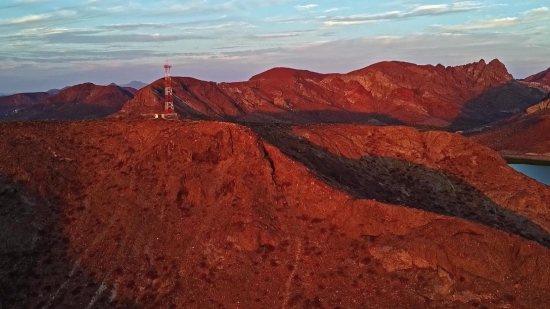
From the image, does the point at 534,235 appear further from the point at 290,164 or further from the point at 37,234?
the point at 37,234

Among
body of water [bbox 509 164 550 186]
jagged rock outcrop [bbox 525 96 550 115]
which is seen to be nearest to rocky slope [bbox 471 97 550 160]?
jagged rock outcrop [bbox 525 96 550 115]

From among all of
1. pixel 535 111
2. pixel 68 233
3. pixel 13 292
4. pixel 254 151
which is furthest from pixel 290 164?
pixel 535 111

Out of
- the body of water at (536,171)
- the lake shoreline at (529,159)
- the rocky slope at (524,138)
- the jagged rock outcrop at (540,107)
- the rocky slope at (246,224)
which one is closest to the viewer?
the rocky slope at (246,224)

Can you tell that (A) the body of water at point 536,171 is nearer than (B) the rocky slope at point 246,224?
No

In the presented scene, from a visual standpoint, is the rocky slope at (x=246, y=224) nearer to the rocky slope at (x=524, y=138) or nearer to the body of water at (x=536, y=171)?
the body of water at (x=536, y=171)

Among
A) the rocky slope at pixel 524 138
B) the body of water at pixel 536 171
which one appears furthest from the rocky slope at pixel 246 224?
the rocky slope at pixel 524 138
